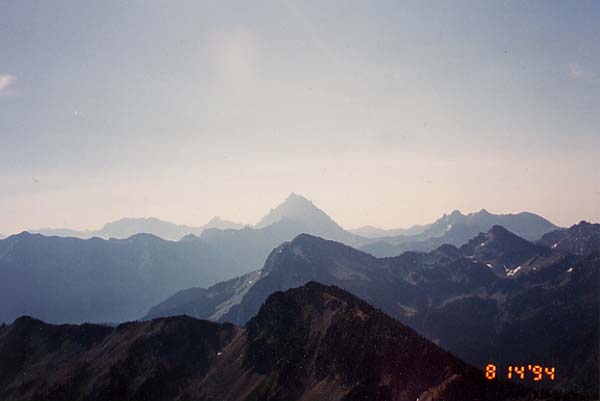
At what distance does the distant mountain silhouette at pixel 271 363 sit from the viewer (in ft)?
318

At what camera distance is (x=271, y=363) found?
463ft

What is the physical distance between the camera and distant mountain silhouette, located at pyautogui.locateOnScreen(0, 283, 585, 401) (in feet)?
318

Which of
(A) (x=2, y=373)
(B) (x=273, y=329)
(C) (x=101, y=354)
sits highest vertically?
(B) (x=273, y=329)

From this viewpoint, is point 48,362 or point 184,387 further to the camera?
point 48,362

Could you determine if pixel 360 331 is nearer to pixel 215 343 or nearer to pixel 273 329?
pixel 273 329

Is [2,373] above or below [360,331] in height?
below

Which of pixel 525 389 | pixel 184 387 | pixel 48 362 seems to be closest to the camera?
pixel 525 389

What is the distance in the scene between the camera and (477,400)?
3127 inches

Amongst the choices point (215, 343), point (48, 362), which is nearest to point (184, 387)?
point (215, 343)

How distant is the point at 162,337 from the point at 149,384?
71.4ft

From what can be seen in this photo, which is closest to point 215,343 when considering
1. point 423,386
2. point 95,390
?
point 95,390

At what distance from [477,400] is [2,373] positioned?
207 meters

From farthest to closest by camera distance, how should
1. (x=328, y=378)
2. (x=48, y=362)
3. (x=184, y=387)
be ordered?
(x=48, y=362) → (x=184, y=387) → (x=328, y=378)

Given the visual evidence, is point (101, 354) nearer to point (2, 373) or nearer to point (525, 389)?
point (2, 373)
